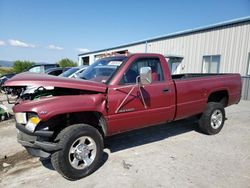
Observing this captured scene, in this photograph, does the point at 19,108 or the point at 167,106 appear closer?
the point at 19,108

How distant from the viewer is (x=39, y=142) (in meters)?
3.18

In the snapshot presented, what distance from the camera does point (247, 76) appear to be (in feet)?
38.8

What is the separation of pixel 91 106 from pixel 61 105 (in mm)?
476

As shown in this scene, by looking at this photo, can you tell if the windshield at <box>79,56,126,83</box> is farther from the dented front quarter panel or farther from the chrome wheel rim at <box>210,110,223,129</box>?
the chrome wheel rim at <box>210,110,223,129</box>

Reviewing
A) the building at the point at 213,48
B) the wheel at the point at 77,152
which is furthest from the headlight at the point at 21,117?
the building at the point at 213,48

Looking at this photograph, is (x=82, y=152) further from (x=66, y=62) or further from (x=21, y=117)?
(x=66, y=62)

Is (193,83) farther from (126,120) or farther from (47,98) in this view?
(47,98)

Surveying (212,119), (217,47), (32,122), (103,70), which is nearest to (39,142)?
(32,122)

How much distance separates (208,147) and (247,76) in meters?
9.00

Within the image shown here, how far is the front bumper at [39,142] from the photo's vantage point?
3141 mm

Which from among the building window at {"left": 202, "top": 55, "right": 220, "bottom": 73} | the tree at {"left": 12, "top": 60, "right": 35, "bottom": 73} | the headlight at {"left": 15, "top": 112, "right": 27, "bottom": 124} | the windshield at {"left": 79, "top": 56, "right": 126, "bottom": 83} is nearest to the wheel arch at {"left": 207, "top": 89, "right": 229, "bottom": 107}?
the windshield at {"left": 79, "top": 56, "right": 126, "bottom": 83}

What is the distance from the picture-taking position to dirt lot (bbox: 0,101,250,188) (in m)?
3.31

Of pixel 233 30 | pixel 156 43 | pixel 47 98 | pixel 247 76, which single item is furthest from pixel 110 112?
pixel 156 43

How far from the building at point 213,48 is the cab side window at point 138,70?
31.1 ft
